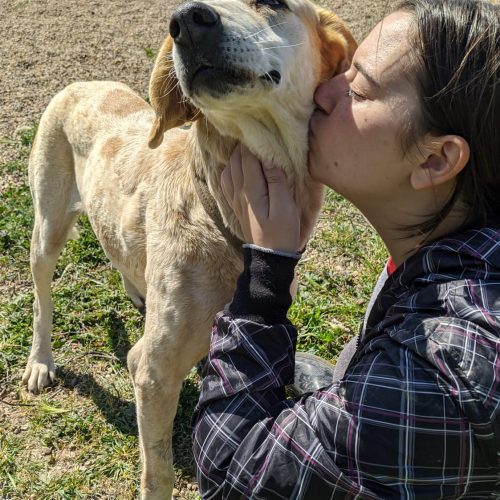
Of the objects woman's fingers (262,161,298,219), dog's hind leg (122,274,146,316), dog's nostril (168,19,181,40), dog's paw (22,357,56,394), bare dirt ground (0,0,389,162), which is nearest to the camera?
dog's nostril (168,19,181,40)

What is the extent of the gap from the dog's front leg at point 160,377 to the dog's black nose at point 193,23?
1079 millimetres

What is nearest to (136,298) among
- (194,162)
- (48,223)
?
(48,223)

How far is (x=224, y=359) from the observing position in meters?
1.72

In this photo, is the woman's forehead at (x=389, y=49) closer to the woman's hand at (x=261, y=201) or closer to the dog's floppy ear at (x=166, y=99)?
the woman's hand at (x=261, y=201)

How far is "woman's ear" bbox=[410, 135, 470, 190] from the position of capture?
1630 millimetres

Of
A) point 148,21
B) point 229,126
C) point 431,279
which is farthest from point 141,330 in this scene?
point 148,21

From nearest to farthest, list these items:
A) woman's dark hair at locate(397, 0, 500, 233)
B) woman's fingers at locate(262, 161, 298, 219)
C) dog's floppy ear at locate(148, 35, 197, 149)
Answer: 1. woman's dark hair at locate(397, 0, 500, 233)
2. woman's fingers at locate(262, 161, 298, 219)
3. dog's floppy ear at locate(148, 35, 197, 149)

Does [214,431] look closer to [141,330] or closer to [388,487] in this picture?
[388,487]

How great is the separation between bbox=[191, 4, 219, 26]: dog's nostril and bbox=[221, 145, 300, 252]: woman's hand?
52 cm

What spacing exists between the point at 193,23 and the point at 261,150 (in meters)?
0.55

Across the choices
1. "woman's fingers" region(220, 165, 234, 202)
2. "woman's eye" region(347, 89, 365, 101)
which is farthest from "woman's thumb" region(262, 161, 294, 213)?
"woman's eye" region(347, 89, 365, 101)

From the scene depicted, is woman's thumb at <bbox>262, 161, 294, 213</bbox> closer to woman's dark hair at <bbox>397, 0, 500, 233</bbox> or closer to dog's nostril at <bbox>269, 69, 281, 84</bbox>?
dog's nostril at <bbox>269, 69, 281, 84</bbox>

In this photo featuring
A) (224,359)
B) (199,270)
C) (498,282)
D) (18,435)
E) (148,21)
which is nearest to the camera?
(498,282)

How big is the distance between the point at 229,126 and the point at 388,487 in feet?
4.43
